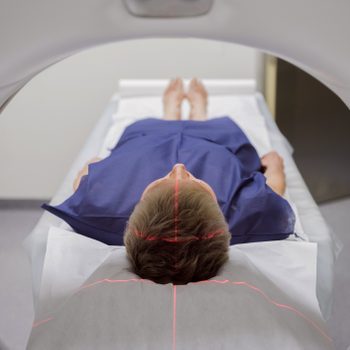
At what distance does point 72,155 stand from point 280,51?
1932 millimetres

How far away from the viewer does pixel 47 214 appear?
4.43 ft

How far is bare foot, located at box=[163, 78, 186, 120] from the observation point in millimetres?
1881

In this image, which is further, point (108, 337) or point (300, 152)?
point (300, 152)

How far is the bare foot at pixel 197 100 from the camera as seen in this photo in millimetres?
1883

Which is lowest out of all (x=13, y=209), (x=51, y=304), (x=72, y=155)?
(x=13, y=209)

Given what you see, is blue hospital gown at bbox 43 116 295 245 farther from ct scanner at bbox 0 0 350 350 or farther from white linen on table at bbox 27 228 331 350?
ct scanner at bbox 0 0 350 350

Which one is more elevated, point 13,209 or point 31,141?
point 31,141

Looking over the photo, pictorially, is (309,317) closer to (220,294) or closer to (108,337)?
(220,294)

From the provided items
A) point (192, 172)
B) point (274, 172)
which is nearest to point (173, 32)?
point (192, 172)

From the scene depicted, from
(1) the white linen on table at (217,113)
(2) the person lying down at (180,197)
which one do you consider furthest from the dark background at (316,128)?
(2) the person lying down at (180,197)

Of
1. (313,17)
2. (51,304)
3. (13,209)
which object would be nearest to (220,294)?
(51,304)

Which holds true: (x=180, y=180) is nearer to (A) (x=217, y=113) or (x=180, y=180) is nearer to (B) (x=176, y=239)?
(B) (x=176, y=239)

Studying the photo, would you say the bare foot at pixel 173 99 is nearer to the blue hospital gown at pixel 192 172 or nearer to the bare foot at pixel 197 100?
the bare foot at pixel 197 100

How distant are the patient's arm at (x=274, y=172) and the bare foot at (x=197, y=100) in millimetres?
423
